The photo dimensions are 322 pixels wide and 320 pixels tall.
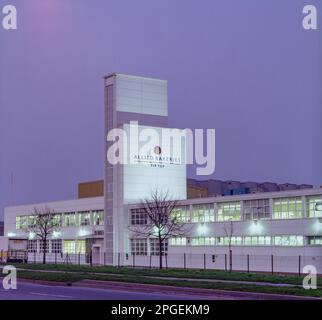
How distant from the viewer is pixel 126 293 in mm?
32000

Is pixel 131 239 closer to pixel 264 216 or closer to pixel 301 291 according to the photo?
pixel 264 216

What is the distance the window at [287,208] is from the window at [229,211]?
4711 millimetres

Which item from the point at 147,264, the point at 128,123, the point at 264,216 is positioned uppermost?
the point at 128,123

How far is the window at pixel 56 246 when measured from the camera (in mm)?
95188

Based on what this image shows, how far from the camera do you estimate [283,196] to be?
207 feet

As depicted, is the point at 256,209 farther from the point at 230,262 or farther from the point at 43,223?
the point at 43,223

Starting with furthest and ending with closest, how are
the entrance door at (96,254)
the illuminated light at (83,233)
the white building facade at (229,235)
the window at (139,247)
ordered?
1. the illuminated light at (83,233)
2. the entrance door at (96,254)
3. the window at (139,247)
4. the white building facade at (229,235)

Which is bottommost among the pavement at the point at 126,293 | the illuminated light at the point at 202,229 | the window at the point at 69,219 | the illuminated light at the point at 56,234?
the pavement at the point at 126,293

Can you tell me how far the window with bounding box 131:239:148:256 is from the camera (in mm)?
77812
